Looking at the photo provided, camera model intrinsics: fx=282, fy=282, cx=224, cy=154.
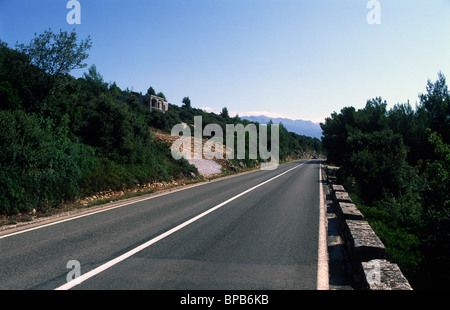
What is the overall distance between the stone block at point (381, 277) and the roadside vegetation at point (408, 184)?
1.79 m

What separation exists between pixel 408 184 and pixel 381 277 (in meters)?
13.5

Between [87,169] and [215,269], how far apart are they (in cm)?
1011

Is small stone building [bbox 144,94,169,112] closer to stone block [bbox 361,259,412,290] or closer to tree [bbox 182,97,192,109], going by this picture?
tree [bbox 182,97,192,109]

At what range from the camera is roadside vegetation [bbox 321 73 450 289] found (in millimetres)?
5809

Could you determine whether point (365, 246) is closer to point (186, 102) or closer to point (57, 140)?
point (57, 140)

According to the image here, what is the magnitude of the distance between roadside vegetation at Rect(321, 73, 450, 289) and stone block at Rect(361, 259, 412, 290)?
5.87ft

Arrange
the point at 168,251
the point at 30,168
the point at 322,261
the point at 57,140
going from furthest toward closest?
the point at 57,140
the point at 30,168
the point at 168,251
the point at 322,261

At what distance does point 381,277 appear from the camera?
3.70 meters

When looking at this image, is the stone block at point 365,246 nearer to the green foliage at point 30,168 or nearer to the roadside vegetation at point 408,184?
the roadside vegetation at point 408,184

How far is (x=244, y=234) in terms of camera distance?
677 cm

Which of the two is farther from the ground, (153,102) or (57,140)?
(153,102)

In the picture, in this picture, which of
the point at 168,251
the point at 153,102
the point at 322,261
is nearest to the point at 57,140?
the point at 168,251

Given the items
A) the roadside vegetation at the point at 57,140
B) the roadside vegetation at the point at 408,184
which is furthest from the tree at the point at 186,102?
the roadside vegetation at the point at 57,140
